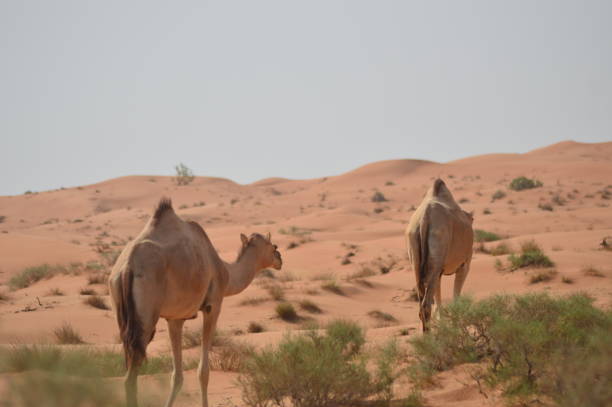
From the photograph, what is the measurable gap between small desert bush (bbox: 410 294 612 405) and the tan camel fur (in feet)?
3.57

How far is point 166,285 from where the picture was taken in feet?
19.4

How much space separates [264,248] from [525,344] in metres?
3.95

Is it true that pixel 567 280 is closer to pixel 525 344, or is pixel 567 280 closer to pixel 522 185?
pixel 525 344

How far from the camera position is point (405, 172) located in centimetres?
7838

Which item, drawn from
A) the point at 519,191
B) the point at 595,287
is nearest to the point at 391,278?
the point at 595,287

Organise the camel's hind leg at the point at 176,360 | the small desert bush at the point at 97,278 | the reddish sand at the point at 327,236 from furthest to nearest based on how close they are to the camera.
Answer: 1. the small desert bush at the point at 97,278
2. the reddish sand at the point at 327,236
3. the camel's hind leg at the point at 176,360

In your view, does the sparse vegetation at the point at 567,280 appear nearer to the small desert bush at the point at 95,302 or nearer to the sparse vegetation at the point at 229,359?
the sparse vegetation at the point at 229,359

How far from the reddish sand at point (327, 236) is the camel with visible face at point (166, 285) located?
15.0 inches

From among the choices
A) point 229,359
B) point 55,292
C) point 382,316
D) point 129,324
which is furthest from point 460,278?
point 55,292

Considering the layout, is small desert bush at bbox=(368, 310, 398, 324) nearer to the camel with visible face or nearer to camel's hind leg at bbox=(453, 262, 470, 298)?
camel's hind leg at bbox=(453, 262, 470, 298)

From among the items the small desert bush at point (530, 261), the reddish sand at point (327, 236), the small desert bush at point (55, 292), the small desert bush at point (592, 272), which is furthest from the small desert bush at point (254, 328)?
the small desert bush at point (592, 272)

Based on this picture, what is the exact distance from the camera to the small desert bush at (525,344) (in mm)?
5266

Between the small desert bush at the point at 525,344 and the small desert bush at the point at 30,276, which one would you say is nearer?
the small desert bush at the point at 525,344

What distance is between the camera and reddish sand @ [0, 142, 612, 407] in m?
13.1
